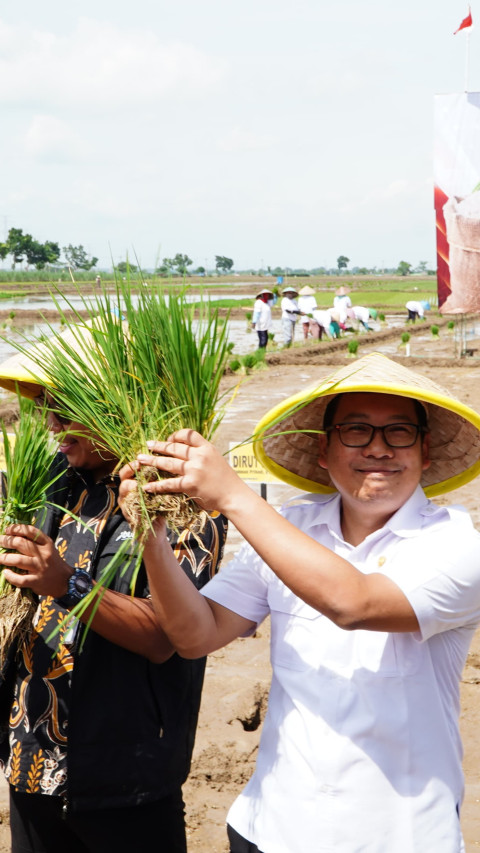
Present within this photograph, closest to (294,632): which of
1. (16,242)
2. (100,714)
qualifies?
(100,714)

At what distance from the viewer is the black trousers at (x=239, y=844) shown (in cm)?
151

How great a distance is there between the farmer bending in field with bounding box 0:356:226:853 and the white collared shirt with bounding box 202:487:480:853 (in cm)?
32

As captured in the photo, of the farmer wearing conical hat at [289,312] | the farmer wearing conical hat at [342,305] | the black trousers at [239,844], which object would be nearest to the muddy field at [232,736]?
the black trousers at [239,844]

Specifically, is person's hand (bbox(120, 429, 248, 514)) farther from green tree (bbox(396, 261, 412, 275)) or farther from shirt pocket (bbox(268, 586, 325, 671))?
green tree (bbox(396, 261, 412, 275))

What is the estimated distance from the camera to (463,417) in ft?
5.45

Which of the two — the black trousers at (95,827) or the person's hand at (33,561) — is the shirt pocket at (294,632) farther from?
the black trousers at (95,827)

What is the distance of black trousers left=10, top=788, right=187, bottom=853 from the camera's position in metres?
1.79

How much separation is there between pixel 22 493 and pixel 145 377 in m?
0.44

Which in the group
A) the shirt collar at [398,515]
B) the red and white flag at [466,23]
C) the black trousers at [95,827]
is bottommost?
the black trousers at [95,827]

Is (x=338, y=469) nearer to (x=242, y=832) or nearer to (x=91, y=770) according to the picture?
(x=242, y=832)

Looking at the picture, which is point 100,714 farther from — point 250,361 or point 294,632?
point 250,361

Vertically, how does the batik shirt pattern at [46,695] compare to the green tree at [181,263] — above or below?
below

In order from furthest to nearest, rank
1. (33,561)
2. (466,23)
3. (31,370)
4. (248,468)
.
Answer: (466,23), (248,468), (31,370), (33,561)

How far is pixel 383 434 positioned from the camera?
1580mm
